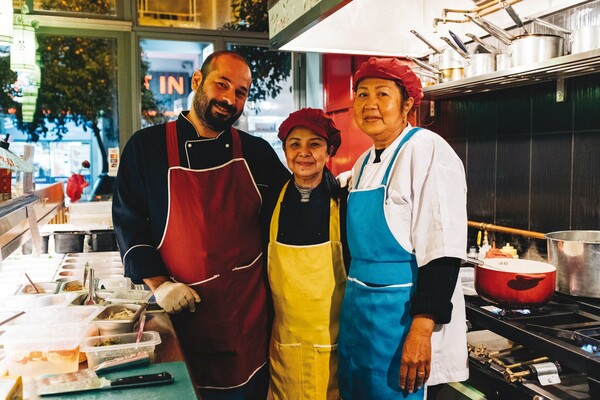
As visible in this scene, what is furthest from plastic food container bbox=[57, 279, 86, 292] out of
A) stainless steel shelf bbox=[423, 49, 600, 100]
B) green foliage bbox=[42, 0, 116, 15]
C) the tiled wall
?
green foliage bbox=[42, 0, 116, 15]

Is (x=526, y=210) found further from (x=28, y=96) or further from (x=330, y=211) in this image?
(x=28, y=96)

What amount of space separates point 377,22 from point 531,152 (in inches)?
45.5

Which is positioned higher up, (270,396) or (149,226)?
(149,226)

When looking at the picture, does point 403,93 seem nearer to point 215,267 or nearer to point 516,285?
point 516,285

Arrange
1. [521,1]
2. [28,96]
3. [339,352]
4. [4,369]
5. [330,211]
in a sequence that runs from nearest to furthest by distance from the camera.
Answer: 1. [4,369]
2. [339,352]
3. [330,211]
4. [521,1]
5. [28,96]

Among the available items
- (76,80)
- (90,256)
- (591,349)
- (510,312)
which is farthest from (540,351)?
(76,80)

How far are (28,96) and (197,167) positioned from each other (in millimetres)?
3526

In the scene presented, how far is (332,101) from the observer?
17.1 ft

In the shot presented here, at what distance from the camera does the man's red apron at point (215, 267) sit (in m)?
2.12

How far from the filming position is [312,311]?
6.76ft

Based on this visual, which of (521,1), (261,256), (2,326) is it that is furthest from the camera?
(521,1)

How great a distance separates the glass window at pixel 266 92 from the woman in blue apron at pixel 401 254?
4.00 metres

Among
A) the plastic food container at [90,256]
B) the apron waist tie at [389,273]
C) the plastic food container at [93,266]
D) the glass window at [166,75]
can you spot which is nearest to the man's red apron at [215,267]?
the apron waist tie at [389,273]

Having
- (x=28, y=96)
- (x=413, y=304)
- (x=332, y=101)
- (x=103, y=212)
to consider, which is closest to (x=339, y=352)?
(x=413, y=304)
